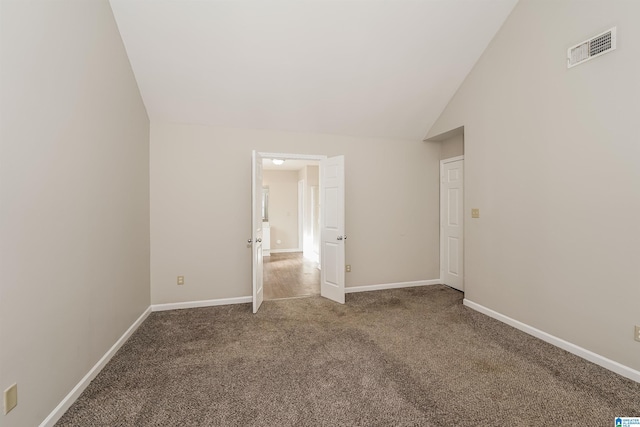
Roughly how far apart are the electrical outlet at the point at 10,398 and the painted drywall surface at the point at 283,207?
729 cm

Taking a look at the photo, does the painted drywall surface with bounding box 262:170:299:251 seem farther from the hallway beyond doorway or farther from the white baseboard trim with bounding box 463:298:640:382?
the white baseboard trim with bounding box 463:298:640:382

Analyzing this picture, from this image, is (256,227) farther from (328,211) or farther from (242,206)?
(328,211)

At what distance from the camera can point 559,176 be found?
2686 millimetres

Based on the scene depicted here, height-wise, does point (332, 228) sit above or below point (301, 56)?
below

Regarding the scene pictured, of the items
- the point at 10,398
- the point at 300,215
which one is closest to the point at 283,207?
the point at 300,215

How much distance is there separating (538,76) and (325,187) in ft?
8.90

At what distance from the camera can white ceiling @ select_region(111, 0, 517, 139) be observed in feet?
9.09

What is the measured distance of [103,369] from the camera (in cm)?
231

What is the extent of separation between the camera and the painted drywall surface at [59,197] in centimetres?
145

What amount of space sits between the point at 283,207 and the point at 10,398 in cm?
751

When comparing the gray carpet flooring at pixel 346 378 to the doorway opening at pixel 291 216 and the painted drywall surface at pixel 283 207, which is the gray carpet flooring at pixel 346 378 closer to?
the doorway opening at pixel 291 216

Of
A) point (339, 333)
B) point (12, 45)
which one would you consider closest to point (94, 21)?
point (12, 45)

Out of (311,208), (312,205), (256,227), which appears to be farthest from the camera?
(311,208)

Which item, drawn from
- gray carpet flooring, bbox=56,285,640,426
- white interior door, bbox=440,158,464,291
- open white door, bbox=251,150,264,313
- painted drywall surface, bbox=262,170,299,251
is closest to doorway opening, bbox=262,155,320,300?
painted drywall surface, bbox=262,170,299,251
